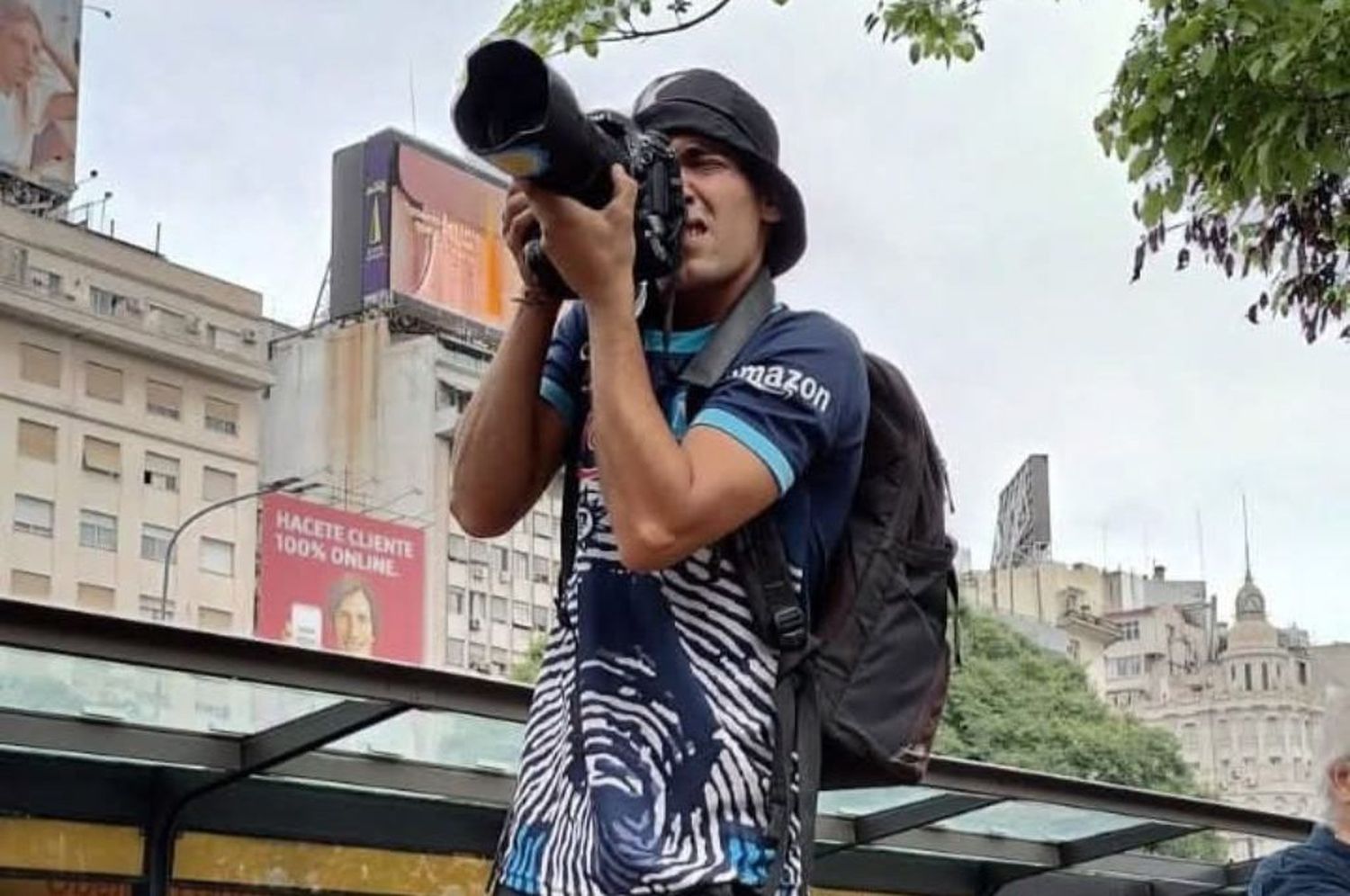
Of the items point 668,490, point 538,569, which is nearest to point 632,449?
point 668,490

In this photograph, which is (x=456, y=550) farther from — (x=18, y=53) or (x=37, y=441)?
(x=18, y=53)

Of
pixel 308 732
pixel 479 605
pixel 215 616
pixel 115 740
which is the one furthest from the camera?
pixel 479 605

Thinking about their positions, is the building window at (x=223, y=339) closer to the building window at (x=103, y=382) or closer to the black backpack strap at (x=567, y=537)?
the building window at (x=103, y=382)

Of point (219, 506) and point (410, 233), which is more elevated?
point (410, 233)

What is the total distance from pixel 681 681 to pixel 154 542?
67974mm

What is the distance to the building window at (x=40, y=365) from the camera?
62688 mm

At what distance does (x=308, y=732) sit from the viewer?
6195 millimetres

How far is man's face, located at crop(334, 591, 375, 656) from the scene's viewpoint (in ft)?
227

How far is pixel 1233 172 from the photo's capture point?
5488mm

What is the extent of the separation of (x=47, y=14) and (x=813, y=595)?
225ft

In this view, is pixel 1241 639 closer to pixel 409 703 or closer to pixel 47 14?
pixel 47 14

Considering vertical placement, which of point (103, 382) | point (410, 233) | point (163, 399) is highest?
point (410, 233)

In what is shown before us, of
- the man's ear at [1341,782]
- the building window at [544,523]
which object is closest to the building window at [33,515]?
the building window at [544,523]

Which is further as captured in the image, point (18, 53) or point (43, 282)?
point (18, 53)
